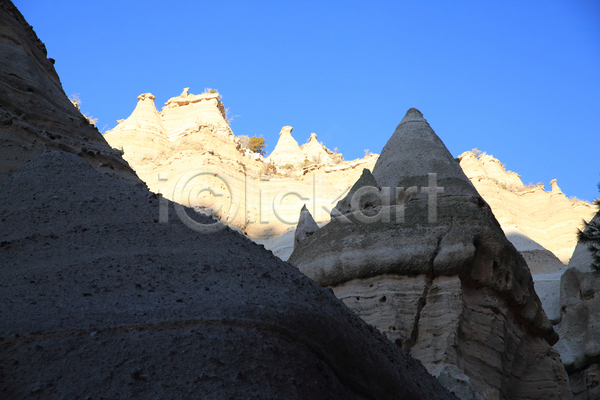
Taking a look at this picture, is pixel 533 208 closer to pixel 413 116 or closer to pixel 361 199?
pixel 413 116

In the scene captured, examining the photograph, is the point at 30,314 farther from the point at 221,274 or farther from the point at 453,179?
the point at 453,179

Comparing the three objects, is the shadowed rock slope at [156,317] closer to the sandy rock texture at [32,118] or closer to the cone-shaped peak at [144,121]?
the sandy rock texture at [32,118]

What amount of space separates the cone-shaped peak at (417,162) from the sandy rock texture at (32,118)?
142 inches

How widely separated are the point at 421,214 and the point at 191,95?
29784mm

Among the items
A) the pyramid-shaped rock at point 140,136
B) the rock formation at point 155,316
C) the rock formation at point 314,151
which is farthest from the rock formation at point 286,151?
the rock formation at point 155,316

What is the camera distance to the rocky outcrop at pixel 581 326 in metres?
9.28

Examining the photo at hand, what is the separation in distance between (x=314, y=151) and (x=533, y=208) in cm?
1834

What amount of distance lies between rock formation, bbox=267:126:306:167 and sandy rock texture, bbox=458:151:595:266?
43.1ft

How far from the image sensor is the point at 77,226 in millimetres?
3898

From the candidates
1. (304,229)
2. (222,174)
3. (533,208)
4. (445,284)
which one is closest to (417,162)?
(304,229)

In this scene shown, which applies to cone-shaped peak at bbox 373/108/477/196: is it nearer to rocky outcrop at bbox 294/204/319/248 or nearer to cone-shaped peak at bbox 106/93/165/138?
rocky outcrop at bbox 294/204/319/248

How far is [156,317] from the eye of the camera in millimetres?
2916

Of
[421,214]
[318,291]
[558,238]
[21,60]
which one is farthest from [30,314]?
[558,238]

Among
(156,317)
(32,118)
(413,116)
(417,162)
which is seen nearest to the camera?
(156,317)
